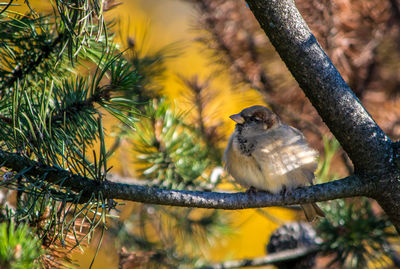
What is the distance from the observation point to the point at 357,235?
4.64 ft

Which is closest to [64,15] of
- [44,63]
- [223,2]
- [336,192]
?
[44,63]

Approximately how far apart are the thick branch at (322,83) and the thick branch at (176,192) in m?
0.07

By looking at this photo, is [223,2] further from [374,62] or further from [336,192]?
[336,192]

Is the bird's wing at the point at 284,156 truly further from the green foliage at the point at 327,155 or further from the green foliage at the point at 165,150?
the green foliage at the point at 165,150

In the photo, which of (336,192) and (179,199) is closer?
(179,199)

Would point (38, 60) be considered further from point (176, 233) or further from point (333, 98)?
point (176, 233)

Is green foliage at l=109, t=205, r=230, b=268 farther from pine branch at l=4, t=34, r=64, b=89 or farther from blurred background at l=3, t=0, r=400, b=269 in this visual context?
pine branch at l=4, t=34, r=64, b=89

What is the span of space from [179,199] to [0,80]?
1.94ft

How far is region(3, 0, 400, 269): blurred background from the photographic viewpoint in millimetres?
1523

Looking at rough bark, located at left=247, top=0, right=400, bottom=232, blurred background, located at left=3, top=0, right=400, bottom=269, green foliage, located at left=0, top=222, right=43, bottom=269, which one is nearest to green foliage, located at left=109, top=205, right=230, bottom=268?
blurred background, located at left=3, top=0, right=400, bottom=269

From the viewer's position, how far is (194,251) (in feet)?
6.48

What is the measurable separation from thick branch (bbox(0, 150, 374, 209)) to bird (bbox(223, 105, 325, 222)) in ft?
0.81

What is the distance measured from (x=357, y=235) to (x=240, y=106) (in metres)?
0.86

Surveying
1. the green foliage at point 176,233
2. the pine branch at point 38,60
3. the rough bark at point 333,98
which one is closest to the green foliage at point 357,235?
the rough bark at point 333,98
